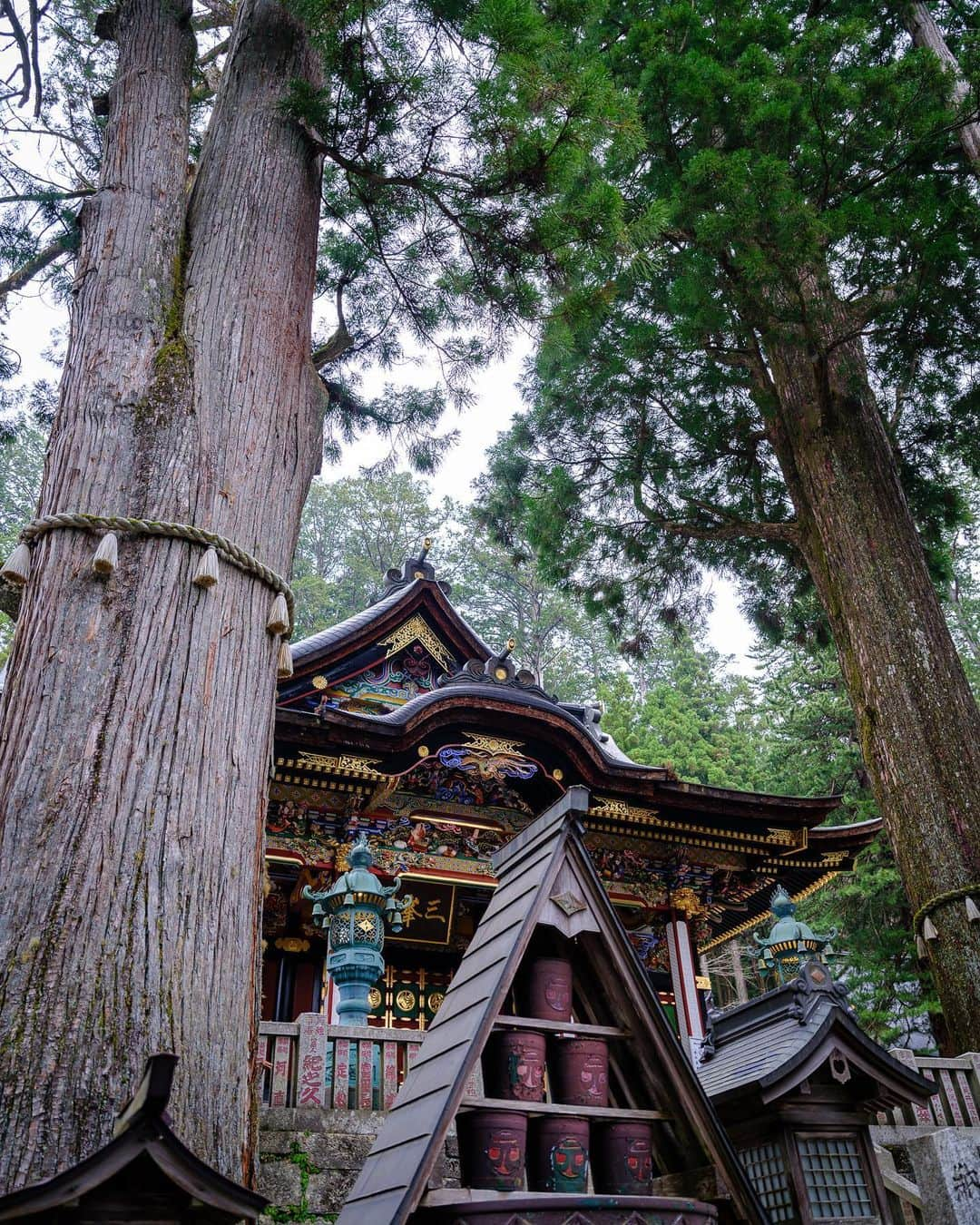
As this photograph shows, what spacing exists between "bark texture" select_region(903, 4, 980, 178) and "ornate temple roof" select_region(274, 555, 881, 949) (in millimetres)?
5720

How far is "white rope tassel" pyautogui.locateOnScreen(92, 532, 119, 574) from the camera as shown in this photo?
2744 mm

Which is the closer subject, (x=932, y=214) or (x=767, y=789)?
(x=932, y=214)

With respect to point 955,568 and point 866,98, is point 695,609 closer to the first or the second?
point 866,98

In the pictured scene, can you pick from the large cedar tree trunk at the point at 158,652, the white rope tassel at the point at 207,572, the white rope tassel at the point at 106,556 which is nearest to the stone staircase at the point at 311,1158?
the large cedar tree trunk at the point at 158,652

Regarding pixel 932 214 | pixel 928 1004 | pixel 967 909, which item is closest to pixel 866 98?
pixel 932 214

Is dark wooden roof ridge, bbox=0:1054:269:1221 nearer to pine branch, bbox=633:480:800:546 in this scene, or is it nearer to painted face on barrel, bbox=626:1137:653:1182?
painted face on barrel, bbox=626:1137:653:1182

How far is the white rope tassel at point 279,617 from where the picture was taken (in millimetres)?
3172

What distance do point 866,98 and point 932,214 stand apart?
980 millimetres

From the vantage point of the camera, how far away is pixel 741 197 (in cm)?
636

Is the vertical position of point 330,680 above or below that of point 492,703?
above

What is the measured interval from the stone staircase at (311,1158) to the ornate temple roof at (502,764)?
3123 mm

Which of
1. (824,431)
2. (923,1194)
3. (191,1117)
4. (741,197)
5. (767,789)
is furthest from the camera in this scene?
(767,789)

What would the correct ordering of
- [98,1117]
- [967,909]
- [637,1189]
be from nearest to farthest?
[98,1117] → [637,1189] → [967,909]

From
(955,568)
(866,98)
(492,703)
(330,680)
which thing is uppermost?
(955,568)
